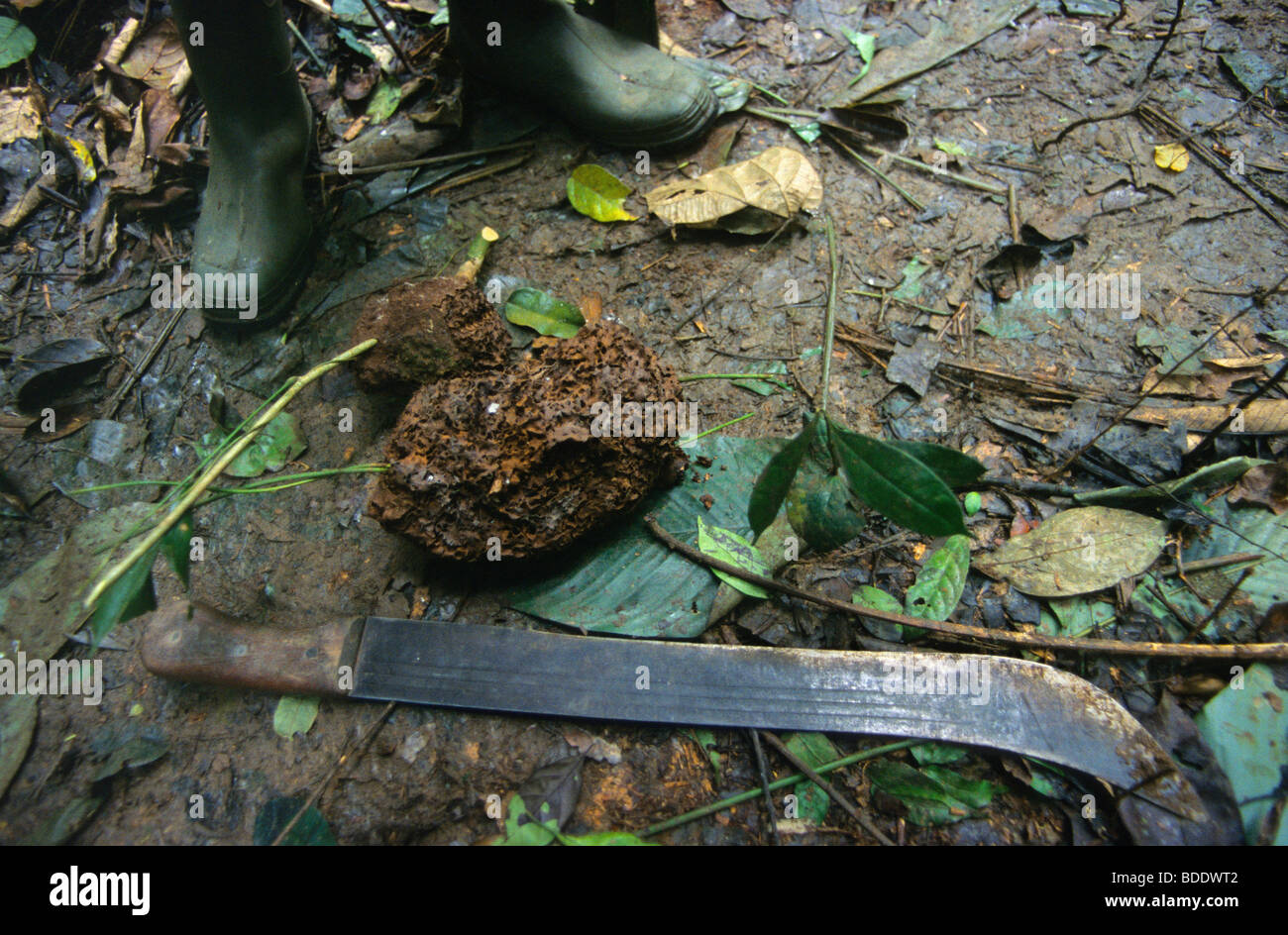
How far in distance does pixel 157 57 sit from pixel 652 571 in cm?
325

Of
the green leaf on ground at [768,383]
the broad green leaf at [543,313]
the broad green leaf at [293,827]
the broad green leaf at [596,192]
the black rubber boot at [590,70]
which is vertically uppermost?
the black rubber boot at [590,70]

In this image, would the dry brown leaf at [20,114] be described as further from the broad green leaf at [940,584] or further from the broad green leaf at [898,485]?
the broad green leaf at [940,584]

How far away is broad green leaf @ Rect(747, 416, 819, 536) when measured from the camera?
4.90ft

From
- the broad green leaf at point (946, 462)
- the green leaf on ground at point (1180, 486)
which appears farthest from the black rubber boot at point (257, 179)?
the green leaf on ground at point (1180, 486)

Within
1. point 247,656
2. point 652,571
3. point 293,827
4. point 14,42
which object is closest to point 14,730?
point 247,656

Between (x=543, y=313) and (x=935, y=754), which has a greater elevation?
(x=543, y=313)

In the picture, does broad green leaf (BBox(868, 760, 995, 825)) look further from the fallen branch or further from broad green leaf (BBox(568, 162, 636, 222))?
broad green leaf (BBox(568, 162, 636, 222))

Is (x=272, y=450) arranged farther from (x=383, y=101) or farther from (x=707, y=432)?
(x=383, y=101)

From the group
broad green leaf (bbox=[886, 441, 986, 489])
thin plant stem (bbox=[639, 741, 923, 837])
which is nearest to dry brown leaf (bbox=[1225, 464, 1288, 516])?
broad green leaf (bbox=[886, 441, 986, 489])

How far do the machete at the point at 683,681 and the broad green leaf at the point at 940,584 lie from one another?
15cm

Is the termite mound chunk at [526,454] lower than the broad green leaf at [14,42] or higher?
lower

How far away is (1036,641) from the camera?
5.54 feet

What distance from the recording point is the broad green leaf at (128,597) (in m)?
1.30
